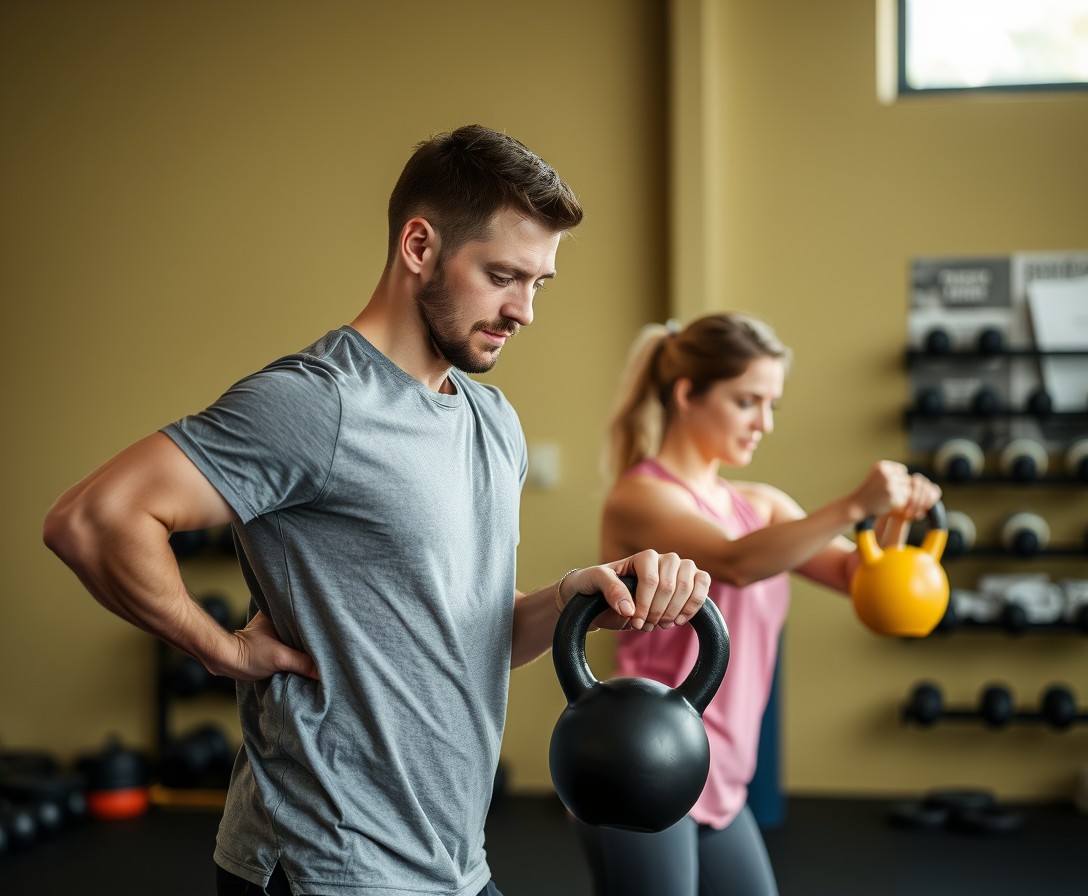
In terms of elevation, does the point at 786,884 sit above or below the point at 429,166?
below

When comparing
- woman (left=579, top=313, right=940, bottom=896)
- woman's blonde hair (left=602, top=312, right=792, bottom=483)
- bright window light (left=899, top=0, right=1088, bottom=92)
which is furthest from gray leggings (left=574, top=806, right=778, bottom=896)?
bright window light (left=899, top=0, right=1088, bottom=92)

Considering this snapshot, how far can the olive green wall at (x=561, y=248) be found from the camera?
4.27 metres

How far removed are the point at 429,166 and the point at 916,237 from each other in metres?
3.32

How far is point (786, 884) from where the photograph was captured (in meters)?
3.35

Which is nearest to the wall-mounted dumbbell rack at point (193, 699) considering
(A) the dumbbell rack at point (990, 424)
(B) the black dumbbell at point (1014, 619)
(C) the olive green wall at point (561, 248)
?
(C) the olive green wall at point (561, 248)

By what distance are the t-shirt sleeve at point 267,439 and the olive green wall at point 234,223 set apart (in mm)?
3200

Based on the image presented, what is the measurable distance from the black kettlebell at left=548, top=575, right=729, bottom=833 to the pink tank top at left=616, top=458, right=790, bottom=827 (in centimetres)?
67

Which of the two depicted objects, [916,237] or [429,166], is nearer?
[429,166]

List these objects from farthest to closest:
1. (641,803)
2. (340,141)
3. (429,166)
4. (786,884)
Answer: (340,141) → (786,884) → (429,166) → (641,803)

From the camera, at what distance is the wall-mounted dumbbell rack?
416 cm

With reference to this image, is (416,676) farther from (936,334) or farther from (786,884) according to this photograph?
(936,334)

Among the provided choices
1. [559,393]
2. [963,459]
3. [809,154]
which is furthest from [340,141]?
[963,459]

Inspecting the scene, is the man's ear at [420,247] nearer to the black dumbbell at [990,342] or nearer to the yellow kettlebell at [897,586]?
the yellow kettlebell at [897,586]

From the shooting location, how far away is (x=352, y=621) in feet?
4.03
